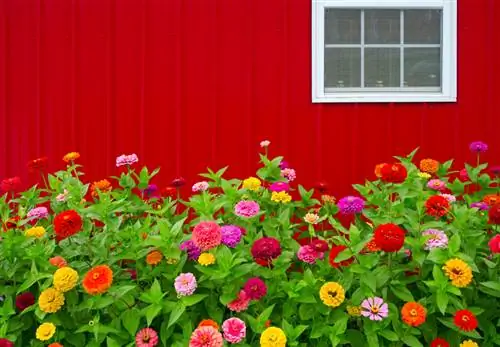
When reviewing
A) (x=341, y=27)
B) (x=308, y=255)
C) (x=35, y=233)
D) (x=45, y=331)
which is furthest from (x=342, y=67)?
(x=45, y=331)

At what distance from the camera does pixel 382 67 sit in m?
3.69

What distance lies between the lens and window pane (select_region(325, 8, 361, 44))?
12.0ft

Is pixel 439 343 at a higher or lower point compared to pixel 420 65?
lower

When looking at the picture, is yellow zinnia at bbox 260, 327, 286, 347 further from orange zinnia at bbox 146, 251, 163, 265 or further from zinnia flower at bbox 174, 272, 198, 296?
orange zinnia at bbox 146, 251, 163, 265

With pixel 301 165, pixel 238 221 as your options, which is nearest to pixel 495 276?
pixel 238 221

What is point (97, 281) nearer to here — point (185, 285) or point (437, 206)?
point (185, 285)

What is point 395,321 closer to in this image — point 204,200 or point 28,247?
point 204,200

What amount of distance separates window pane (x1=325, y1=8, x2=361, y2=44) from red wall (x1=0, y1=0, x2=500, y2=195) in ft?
0.42

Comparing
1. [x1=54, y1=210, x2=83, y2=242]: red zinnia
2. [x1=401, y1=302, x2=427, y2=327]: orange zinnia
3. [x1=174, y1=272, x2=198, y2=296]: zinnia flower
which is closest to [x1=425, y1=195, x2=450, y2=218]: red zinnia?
[x1=401, y1=302, x2=427, y2=327]: orange zinnia

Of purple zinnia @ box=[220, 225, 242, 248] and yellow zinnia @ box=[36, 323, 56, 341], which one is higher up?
purple zinnia @ box=[220, 225, 242, 248]

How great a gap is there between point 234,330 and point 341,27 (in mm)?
2276

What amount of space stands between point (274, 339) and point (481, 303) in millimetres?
862

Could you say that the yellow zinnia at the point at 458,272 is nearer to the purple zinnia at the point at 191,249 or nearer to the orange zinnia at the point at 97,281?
the purple zinnia at the point at 191,249

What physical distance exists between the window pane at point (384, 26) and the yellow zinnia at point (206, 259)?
2.10 meters
